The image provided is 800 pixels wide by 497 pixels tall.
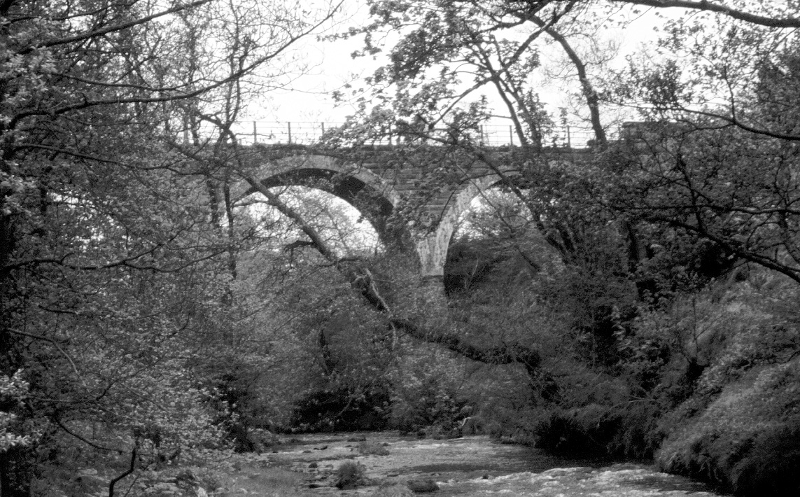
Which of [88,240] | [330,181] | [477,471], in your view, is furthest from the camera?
[330,181]

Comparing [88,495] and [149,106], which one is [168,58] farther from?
[88,495]

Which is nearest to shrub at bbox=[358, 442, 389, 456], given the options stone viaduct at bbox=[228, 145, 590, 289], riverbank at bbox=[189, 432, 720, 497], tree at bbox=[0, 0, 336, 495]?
riverbank at bbox=[189, 432, 720, 497]

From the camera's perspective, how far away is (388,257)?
18.8 meters

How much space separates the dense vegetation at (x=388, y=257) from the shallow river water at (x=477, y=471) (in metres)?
0.79

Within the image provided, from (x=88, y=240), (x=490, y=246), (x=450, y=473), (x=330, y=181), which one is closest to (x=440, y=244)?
(x=490, y=246)

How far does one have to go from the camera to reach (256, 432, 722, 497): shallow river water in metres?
12.9

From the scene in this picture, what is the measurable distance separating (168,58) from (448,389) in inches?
705

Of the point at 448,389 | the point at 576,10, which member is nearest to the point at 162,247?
the point at 576,10

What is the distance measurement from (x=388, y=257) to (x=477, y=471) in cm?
488

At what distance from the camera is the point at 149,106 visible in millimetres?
8492

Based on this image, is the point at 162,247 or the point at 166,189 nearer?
the point at 162,247

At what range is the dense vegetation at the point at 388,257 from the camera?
269 inches

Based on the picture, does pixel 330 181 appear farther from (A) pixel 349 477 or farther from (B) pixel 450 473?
(B) pixel 450 473

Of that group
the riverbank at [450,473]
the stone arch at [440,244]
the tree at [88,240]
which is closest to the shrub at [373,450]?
the riverbank at [450,473]
